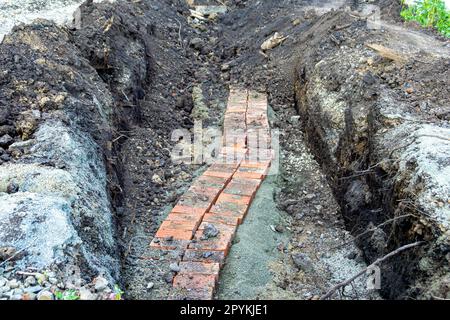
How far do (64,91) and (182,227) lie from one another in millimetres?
1519

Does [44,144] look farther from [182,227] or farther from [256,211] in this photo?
[256,211]

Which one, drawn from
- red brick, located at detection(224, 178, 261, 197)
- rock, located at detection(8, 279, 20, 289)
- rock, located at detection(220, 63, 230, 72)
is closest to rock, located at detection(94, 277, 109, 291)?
rock, located at detection(8, 279, 20, 289)

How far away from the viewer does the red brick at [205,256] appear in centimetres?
346

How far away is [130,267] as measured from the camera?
349 cm

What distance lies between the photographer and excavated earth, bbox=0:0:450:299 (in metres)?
2.86

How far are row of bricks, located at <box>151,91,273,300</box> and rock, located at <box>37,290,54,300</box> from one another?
100 cm

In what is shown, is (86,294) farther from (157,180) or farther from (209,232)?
(157,180)

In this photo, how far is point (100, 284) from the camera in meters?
Answer: 2.56

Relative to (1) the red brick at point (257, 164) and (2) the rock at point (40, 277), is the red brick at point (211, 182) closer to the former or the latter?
(1) the red brick at point (257, 164)

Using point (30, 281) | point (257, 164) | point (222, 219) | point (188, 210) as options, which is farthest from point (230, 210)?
point (30, 281)

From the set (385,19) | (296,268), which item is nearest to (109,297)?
(296,268)

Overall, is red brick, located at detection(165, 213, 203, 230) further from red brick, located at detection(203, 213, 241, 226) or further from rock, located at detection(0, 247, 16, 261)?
rock, located at detection(0, 247, 16, 261)

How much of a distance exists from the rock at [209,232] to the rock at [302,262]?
623 millimetres

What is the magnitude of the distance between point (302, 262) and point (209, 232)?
0.73 metres
